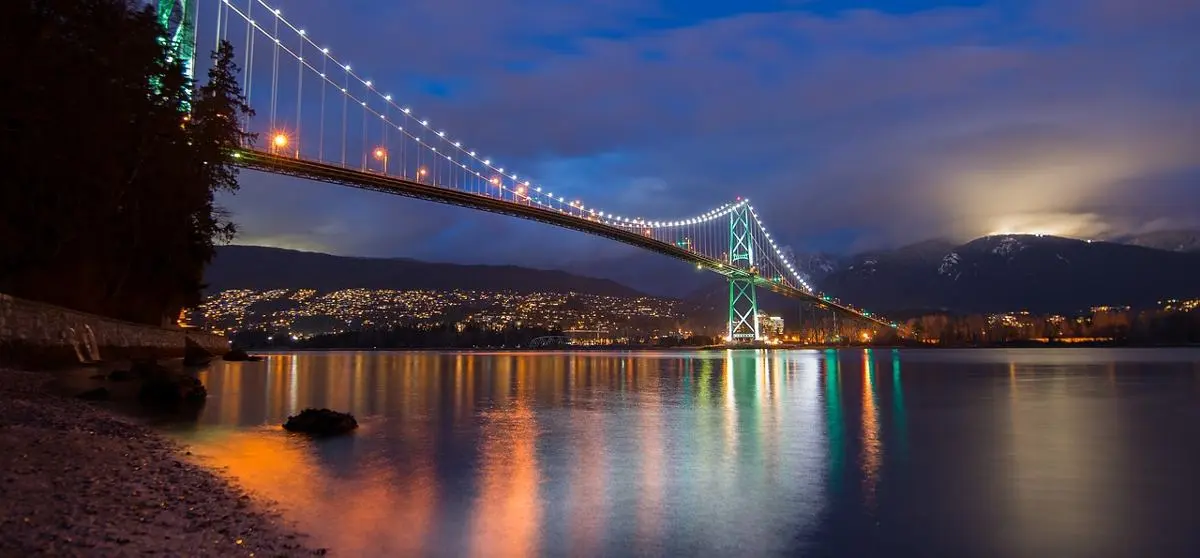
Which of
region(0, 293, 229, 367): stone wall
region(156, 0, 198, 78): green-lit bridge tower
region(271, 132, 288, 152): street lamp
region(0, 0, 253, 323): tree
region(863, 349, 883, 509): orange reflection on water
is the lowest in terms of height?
region(863, 349, 883, 509): orange reflection on water

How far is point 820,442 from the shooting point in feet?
38.2

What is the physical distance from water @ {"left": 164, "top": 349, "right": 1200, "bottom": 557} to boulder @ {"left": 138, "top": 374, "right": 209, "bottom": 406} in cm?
97

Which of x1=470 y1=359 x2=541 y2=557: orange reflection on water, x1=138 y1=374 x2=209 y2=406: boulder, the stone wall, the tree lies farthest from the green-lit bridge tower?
x1=470 y1=359 x2=541 y2=557: orange reflection on water

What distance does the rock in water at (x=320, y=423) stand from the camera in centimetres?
1198

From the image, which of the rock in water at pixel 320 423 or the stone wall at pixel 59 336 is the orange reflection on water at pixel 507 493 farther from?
the stone wall at pixel 59 336

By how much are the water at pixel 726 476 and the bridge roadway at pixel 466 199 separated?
1620 cm

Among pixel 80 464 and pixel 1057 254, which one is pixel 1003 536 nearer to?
pixel 80 464

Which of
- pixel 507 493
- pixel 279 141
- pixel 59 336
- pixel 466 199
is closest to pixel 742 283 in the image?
pixel 466 199

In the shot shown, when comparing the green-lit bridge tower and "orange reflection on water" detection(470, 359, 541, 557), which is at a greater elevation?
the green-lit bridge tower

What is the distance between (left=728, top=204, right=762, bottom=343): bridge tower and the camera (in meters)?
66.9

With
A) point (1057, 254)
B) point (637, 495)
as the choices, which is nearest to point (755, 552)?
point (637, 495)

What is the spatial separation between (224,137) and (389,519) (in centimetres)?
2133

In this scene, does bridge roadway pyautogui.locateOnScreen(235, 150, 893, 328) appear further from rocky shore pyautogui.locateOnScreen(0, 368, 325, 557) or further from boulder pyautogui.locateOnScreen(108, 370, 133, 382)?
rocky shore pyautogui.locateOnScreen(0, 368, 325, 557)

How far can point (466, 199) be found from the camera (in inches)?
1622
